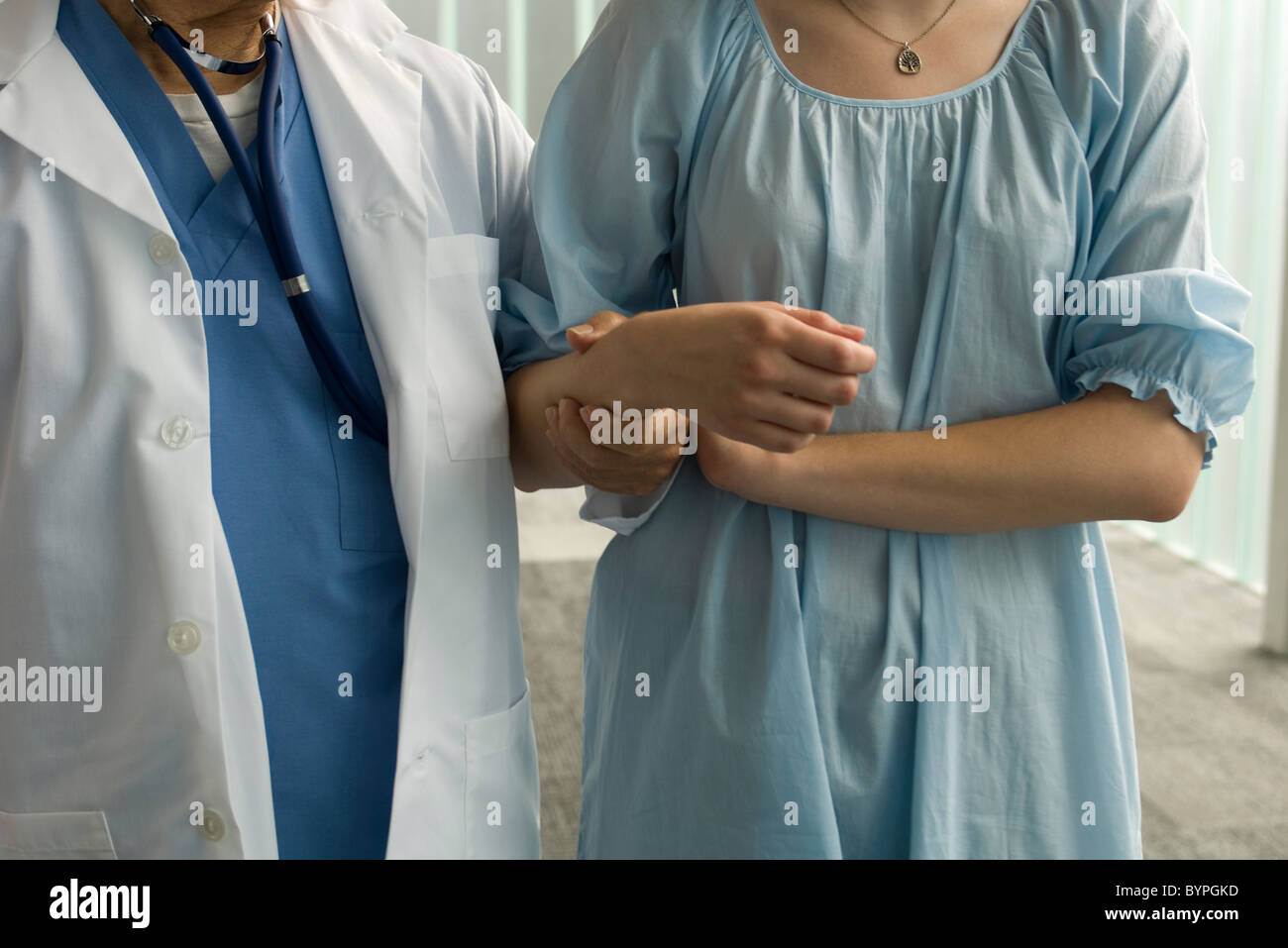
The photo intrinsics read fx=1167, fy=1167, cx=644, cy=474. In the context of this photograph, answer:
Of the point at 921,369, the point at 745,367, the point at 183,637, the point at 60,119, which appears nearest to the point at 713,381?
the point at 745,367

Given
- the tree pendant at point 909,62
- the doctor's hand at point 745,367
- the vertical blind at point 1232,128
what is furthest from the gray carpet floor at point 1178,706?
the tree pendant at point 909,62

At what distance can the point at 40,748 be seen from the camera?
939 millimetres

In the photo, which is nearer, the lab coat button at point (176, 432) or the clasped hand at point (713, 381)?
the clasped hand at point (713, 381)

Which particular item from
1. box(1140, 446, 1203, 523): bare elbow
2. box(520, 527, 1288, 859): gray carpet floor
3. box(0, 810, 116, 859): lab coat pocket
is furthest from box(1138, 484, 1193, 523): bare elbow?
box(520, 527, 1288, 859): gray carpet floor

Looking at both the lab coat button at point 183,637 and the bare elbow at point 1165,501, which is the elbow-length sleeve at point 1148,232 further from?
the lab coat button at point 183,637

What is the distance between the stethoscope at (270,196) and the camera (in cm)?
95

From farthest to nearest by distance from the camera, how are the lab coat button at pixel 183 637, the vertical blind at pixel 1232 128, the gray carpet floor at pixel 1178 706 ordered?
the vertical blind at pixel 1232 128 → the gray carpet floor at pixel 1178 706 → the lab coat button at pixel 183 637

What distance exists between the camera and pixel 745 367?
0.83 m

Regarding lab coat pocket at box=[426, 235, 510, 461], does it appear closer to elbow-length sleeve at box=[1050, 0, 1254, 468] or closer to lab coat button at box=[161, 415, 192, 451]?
lab coat button at box=[161, 415, 192, 451]

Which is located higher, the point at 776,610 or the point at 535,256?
the point at 535,256
